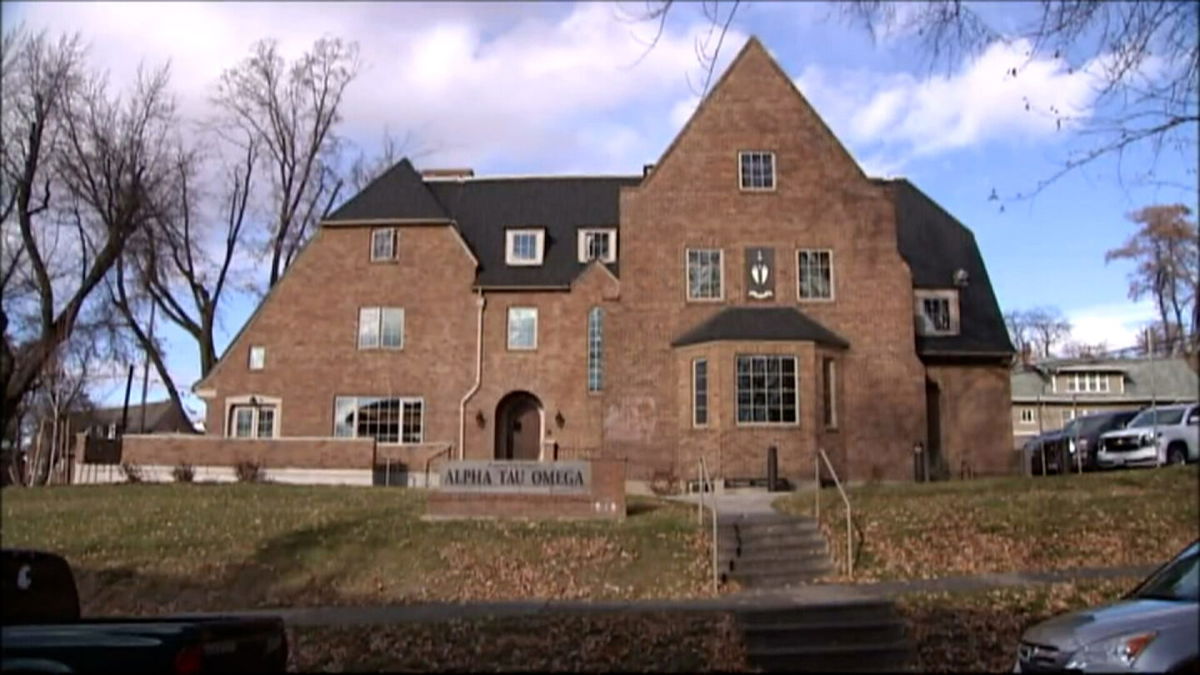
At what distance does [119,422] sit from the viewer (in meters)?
47.7

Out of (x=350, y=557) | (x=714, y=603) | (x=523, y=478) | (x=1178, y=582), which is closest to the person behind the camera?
(x=1178, y=582)

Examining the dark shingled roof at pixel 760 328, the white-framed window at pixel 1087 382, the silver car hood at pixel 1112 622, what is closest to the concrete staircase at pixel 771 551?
the silver car hood at pixel 1112 622

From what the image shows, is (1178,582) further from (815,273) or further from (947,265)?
(947,265)

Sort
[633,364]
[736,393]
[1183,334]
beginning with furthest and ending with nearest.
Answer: [633,364]
[736,393]
[1183,334]

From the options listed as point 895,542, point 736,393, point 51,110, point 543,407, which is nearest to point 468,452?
point 543,407

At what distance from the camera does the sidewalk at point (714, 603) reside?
44.8ft

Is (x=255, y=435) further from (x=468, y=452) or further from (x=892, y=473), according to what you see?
(x=892, y=473)

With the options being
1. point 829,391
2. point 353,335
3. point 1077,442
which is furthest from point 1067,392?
point 353,335

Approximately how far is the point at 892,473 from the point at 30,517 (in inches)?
803

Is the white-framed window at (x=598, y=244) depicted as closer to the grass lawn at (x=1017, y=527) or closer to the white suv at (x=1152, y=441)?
the white suv at (x=1152, y=441)

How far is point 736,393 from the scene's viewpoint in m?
27.4

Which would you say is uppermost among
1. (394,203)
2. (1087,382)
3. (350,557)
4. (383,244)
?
(394,203)

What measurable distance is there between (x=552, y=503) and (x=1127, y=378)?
25.5 meters

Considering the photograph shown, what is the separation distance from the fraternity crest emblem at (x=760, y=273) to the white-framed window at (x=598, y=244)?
657 cm
